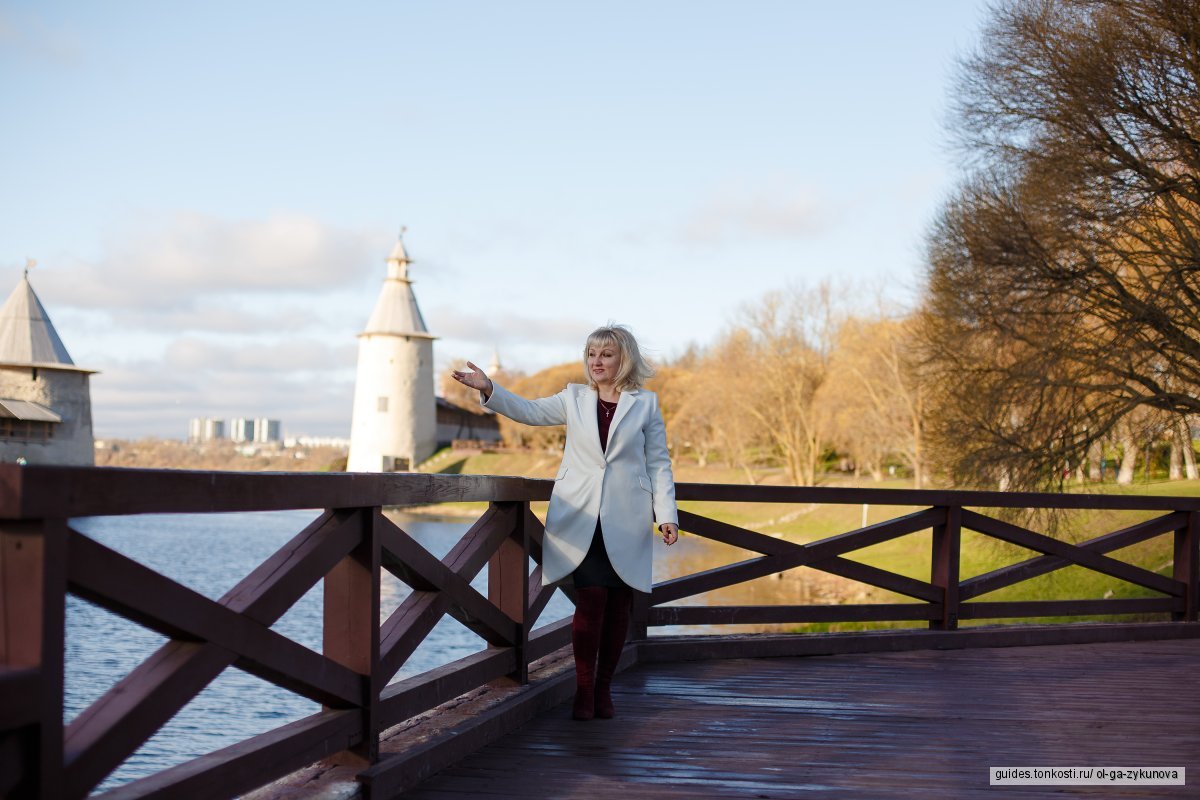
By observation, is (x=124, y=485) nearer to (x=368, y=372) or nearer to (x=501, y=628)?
(x=501, y=628)

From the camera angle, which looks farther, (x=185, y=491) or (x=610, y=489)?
(x=610, y=489)

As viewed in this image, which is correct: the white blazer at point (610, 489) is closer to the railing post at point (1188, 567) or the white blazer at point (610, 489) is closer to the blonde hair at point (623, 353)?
the blonde hair at point (623, 353)

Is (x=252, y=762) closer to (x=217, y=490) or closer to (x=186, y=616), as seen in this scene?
(x=186, y=616)

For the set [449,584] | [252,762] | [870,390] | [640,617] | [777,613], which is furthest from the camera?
[870,390]

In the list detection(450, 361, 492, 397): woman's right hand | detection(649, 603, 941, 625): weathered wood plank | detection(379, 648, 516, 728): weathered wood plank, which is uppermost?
detection(450, 361, 492, 397): woman's right hand

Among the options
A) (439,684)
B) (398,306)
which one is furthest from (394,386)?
(439,684)

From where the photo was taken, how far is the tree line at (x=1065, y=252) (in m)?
15.2

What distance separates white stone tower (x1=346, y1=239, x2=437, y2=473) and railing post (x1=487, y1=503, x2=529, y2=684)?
205ft

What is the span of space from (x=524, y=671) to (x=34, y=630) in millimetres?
2920

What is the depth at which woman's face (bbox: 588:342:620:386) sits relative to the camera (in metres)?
4.58

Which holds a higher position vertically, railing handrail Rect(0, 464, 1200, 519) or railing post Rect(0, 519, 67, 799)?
railing handrail Rect(0, 464, 1200, 519)

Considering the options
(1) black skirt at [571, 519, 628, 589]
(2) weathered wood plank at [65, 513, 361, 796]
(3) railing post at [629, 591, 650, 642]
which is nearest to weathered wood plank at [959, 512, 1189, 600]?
(3) railing post at [629, 591, 650, 642]

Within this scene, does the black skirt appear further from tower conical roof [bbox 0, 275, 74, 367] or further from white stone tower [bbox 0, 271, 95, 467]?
tower conical roof [bbox 0, 275, 74, 367]

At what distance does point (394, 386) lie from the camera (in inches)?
2672
